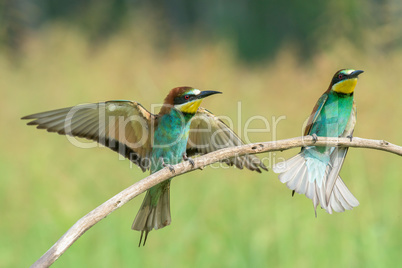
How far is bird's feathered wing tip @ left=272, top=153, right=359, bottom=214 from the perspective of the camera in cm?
204

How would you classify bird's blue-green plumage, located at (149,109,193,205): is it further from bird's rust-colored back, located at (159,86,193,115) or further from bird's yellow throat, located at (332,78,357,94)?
bird's yellow throat, located at (332,78,357,94)

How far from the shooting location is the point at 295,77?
484cm

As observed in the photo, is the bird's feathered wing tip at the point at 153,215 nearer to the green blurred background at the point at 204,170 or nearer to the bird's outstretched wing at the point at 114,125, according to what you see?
the bird's outstretched wing at the point at 114,125

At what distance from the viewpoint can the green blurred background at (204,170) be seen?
292cm

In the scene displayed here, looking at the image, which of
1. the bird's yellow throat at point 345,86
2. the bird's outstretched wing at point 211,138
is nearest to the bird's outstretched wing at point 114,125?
the bird's outstretched wing at point 211,138

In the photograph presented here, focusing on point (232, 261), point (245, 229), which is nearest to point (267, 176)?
point (245, 229)

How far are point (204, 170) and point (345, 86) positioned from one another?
1492mm

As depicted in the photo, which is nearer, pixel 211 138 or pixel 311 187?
pixel 311 187

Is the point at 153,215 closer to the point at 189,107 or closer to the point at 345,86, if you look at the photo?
the point at 189,107

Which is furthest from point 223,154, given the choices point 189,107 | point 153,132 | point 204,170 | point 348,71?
point 204,170

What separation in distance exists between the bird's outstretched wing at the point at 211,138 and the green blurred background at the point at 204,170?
2.22 ft

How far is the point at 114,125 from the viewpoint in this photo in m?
2.26

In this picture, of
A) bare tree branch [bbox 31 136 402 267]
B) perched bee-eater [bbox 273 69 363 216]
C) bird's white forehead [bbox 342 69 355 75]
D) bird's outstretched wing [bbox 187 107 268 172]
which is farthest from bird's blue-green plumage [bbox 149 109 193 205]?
bird's white forehead [bbox 342 69 355 75]

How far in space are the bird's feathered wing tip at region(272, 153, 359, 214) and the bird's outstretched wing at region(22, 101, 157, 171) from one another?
23.0 inches
